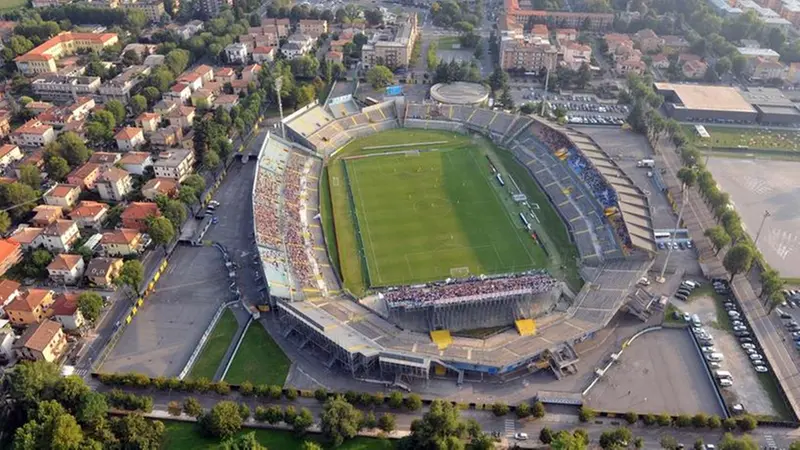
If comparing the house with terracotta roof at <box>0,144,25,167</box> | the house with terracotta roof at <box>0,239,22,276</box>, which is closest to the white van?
the house with terracotta roof at <box>0,239,22,276</box>

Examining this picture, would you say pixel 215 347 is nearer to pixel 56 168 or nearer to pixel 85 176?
pixel 85 176

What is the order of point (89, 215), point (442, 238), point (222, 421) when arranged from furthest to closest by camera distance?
point (89, 215) < point (442, 238) < point (222, 421)

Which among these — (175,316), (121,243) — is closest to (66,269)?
(121,243)

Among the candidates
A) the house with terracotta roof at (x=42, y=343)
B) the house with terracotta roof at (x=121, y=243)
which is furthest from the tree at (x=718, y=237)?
the house with terracotta roof at (x=42, y=343)

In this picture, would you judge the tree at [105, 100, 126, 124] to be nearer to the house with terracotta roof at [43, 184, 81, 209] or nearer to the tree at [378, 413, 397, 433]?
the house with terracotta roof at [43, 184, 81, 209]

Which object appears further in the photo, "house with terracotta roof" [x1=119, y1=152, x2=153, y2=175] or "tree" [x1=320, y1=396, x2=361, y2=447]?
"house with terracotta roof" [x1=119, y1=152, x2=153, y2=175]
